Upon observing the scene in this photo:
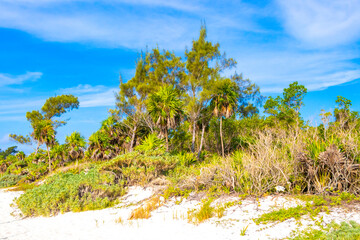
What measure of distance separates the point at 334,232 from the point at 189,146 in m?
25.8

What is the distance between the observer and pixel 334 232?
5.46m

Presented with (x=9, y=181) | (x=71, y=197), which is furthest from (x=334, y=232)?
(x=9, y=181)

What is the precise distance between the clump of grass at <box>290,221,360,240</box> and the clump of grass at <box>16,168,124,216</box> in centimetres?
734

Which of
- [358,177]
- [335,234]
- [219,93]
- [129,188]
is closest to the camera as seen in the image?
[335,234]

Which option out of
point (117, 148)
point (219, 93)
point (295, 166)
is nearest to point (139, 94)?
point (117, 148)

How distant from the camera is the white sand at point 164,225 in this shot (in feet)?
21.0

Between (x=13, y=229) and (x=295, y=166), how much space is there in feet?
30.4

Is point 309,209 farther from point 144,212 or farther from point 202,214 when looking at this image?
point 144,212

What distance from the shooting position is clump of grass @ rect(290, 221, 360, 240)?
17.0 feet

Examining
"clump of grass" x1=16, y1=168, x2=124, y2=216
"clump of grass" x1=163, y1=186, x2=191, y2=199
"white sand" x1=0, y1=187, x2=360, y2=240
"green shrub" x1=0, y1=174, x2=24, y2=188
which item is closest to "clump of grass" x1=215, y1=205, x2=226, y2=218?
"white sand" x1=0, y1=187, x2=360, y2=240

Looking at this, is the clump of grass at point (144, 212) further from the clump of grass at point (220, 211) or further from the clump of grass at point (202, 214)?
the clump of grass at point (220, 211)

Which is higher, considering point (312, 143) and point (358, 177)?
point (312, 143)

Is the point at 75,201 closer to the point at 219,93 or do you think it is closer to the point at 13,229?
the point at 13,229

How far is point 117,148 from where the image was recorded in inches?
1136
